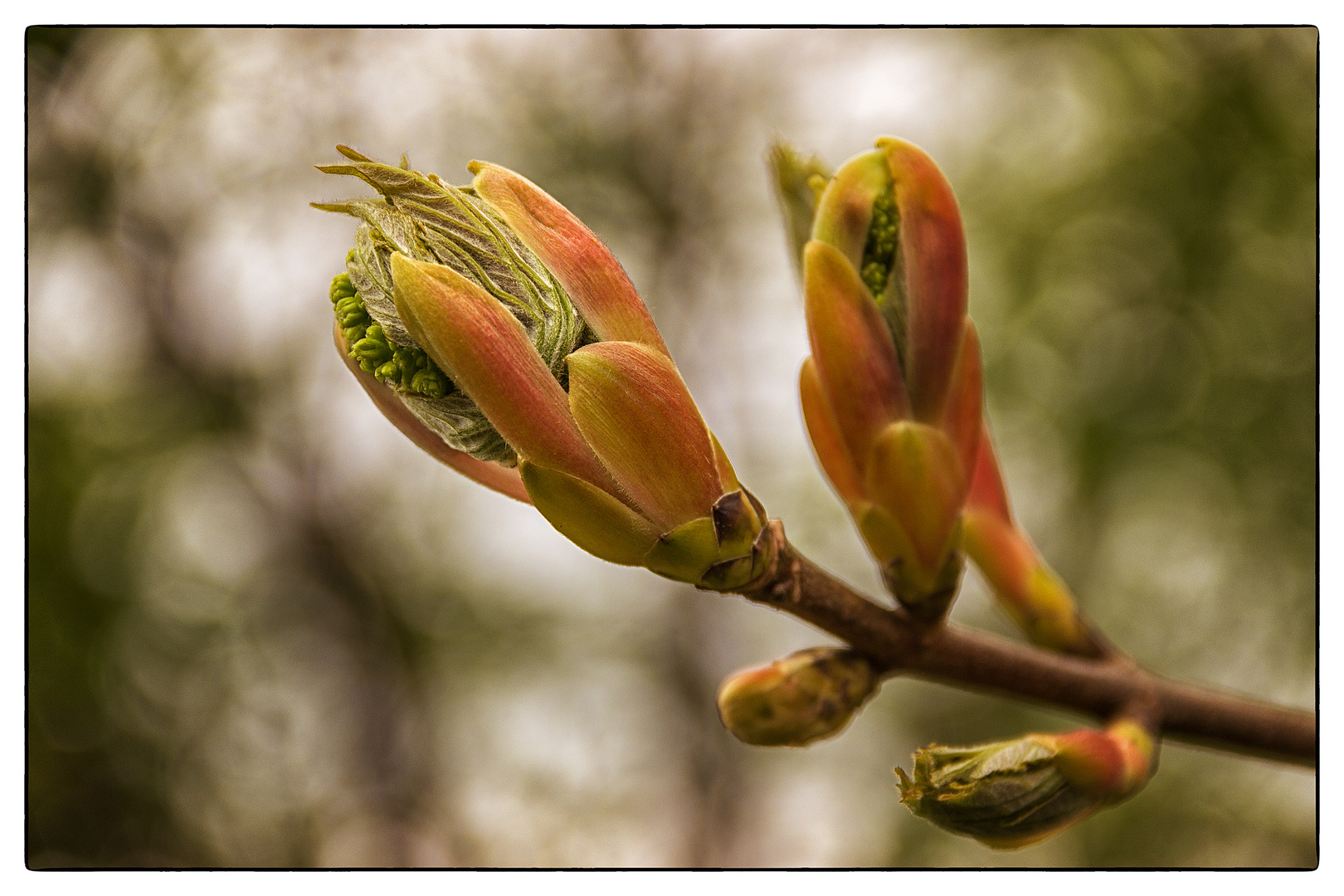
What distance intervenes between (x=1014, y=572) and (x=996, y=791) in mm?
218

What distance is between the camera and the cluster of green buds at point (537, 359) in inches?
14.1

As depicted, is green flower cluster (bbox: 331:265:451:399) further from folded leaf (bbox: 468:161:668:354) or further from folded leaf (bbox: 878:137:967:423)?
folded leaf (bbox: 878:137:967:423)

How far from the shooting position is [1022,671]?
1.80ft

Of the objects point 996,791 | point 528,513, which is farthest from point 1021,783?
point 528,513

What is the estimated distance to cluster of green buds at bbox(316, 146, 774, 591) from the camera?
357 mm

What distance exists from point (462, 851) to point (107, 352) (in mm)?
1073

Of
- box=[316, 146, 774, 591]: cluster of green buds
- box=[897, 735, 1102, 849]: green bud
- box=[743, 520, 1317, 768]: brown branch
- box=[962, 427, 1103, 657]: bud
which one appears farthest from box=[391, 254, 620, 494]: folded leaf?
box=[962, 427, 1103, 657]: bud

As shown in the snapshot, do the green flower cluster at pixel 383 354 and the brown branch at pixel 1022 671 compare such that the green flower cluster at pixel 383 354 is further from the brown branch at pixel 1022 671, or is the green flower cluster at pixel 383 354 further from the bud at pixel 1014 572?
the bud at pixel 1014 572

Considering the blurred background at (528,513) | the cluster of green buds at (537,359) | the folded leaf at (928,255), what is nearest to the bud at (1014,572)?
the folded leaf at (928,255)

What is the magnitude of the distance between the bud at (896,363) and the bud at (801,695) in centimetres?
5

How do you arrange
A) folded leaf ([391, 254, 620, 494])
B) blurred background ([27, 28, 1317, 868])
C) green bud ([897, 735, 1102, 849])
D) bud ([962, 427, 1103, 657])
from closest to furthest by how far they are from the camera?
folded leaf ([391, 254, 620, 494]) → green bud ([897, 735, 1102, 849]) → bud ([962, 427, 1103, 657]) → blurred background ([27, 28, 1317, 868])

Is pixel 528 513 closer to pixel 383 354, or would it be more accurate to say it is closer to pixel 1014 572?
pixel 1014 572

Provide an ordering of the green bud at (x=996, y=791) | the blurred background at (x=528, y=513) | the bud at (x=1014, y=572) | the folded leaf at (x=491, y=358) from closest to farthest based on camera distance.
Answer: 1. the folded leaf at (x=491, y=358)
2. the green bud at (x=996, y=791)
3. the bud at (x=1014, y=572)
4. the blurred background at (x=528, y=513)

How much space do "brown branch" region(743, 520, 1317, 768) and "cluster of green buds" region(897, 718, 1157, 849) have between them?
0.05 m
